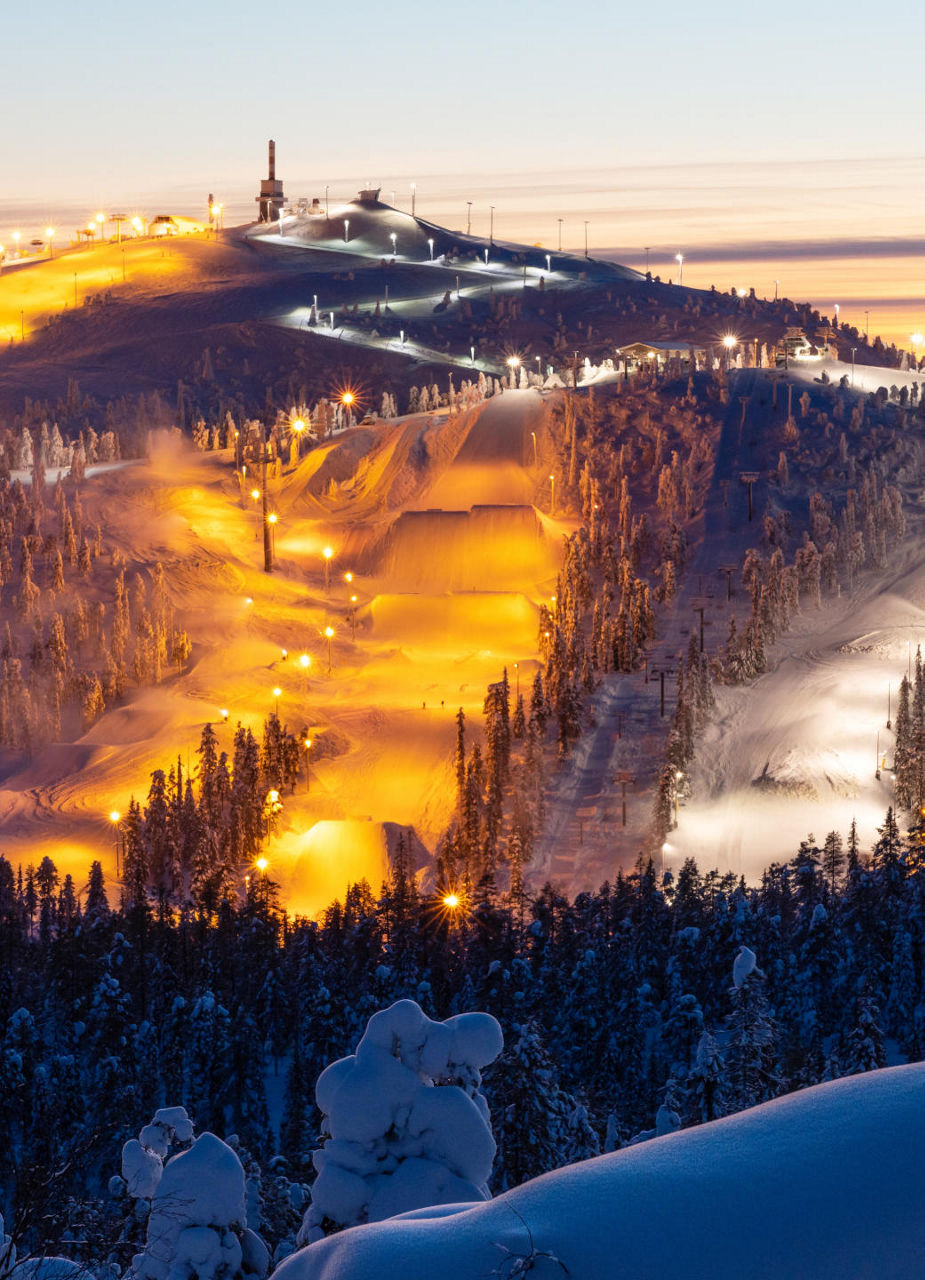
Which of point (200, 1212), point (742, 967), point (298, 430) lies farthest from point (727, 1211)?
point (298, 430)

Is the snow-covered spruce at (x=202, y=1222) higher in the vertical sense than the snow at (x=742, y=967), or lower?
higher

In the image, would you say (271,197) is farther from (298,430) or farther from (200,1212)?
(200,1212)

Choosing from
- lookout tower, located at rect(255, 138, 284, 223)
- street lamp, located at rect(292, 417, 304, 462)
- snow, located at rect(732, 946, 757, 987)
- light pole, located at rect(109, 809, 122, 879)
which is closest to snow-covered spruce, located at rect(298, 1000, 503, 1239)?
snow, located at rect(732, 946, 757, 987)

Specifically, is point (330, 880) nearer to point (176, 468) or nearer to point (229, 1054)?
point (229, 1054)

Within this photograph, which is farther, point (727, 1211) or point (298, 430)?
point (298, 430)

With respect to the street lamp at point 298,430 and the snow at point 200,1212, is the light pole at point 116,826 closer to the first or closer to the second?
the snow at point 200,1212

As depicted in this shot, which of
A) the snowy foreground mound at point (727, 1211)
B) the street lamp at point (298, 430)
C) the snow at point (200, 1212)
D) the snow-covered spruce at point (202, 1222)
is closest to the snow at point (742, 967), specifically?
the snow-covered spruce at point (202, 1222)
